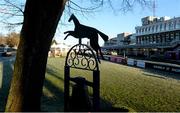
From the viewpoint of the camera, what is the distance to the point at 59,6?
5711 mm

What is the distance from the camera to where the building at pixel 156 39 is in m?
81.2

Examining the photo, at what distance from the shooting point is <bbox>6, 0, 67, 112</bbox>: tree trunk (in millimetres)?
5516

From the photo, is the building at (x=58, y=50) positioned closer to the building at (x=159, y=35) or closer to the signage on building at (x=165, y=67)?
the building at (x=159, y=35)

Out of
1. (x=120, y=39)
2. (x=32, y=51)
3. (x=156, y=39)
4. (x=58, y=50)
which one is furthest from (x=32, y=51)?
(x=120, y=39)

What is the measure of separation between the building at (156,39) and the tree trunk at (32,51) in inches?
2673

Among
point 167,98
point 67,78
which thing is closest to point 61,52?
point 167,98

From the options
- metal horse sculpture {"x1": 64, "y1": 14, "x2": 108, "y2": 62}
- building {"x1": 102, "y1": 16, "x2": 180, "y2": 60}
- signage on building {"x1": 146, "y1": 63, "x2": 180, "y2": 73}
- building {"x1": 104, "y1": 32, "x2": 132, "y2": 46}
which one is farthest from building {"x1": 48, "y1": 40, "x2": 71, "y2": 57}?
metal horse sculpture {"x1": 64, "y1": 14, "x2": 108, "y2": 62}

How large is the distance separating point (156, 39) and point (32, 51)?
10621 centimetres

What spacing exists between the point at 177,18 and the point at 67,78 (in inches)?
3539

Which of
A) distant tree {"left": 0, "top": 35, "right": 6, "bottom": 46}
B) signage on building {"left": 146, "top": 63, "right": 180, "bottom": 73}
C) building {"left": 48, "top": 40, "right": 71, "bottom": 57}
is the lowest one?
signage on building {"left": 146, "top": 63, "right": 180, "bottom": 73}

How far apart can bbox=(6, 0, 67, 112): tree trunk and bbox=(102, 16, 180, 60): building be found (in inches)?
2673

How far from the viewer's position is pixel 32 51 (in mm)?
5590

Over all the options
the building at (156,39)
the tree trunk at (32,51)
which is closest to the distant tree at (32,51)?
the tree trunk at (32,51)

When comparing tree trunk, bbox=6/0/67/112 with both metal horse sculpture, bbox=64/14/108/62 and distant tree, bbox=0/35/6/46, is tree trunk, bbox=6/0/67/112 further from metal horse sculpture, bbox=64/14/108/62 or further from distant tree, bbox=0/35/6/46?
distant tree, bbox=0/35/6/46
